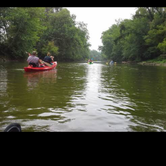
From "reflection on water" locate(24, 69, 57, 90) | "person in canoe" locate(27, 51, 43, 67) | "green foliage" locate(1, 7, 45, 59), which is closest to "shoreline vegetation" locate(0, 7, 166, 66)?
"green foliage" locate(1, 7, 45, 59)

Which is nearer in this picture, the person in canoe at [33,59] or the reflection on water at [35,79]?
the reflection on water at [35,79]

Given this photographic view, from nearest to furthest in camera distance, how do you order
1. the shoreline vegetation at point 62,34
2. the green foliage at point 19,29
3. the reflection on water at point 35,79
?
the reflection on water at point 35,79, the green foliage at point 19,29, the shoreline vegetation at point 62,34

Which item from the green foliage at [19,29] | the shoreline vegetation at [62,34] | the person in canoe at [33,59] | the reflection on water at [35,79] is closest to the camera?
the reflection on water at [35,79]

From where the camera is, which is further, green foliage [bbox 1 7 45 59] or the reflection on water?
green foliage [bbox 1 7 45 59]

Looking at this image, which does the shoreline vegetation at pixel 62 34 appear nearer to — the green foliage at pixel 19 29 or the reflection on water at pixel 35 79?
the green foliage at pixel 19 29

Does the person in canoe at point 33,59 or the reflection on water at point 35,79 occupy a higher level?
the person in canoe at point 33,59

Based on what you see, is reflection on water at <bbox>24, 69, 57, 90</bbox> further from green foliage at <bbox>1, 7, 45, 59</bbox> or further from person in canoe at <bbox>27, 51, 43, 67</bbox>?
green foliage at <bbox>1, 7, 45, 59</bbox>

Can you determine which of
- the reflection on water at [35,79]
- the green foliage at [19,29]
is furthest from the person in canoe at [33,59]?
the green foliage at [19,29]

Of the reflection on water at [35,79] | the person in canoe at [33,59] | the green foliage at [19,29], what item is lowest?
the reflection on water at [35,79]

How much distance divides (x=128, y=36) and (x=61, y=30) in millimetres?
17585

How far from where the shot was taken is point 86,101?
5477 millimetres
